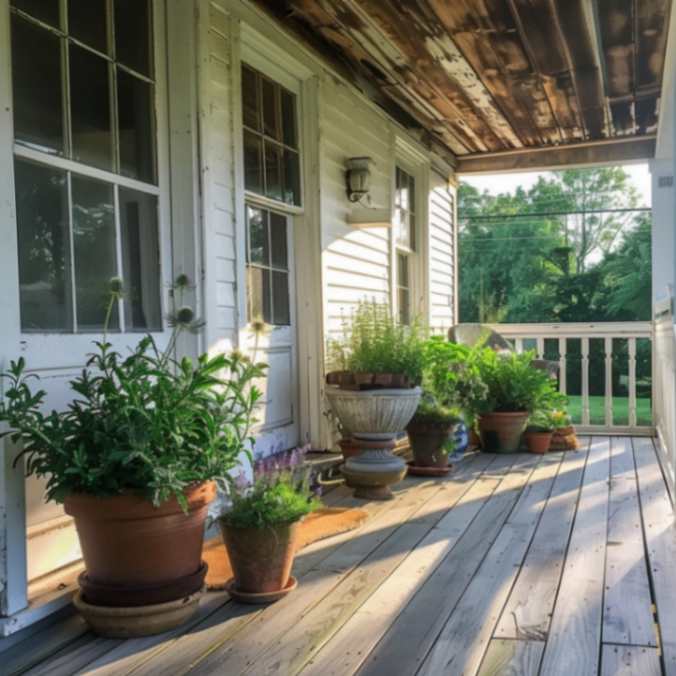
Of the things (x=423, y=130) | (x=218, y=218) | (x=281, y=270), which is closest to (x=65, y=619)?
(x=218, y=218)

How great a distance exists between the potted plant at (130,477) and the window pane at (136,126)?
3.02 ft

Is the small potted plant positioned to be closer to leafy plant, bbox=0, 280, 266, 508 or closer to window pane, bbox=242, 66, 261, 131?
window pane, bbox=242, 66, 261, 131

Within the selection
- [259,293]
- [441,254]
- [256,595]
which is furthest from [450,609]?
[441,254]

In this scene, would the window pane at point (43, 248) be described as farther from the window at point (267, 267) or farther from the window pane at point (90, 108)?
the window at point (267, 267)

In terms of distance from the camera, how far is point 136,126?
282 cm

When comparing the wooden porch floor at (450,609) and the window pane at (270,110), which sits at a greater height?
the window pane at (270,110)

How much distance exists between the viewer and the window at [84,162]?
2.28 metres

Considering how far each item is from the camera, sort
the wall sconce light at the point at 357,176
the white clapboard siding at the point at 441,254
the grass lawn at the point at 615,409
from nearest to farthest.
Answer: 1. the wall sconce light at the point at 357,176
2. the white clapboard siding at the point at 441,254
3. the grass lawn at the point at 615,409

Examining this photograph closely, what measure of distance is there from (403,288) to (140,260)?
368cm

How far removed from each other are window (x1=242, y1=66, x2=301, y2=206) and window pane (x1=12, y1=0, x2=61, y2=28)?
1260 mm

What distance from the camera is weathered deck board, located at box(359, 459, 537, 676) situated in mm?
1906

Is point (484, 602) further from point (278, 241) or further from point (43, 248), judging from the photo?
point (278, 241)

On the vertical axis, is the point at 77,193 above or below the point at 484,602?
above

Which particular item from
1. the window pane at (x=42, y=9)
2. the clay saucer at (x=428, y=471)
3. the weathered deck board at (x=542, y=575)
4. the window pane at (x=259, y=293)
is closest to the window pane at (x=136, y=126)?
the window pane at (x=42, y=9)
